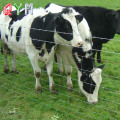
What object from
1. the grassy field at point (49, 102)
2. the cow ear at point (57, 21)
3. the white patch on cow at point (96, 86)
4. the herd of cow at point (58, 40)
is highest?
the cow ear at point (57, 21)

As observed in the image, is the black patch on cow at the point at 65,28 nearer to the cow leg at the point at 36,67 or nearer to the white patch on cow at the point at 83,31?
the white patch on cow at the point at 83,31

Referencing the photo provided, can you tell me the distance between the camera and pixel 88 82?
4082 mm

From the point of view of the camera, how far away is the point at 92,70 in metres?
4.02

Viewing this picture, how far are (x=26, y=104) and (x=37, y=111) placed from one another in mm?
379

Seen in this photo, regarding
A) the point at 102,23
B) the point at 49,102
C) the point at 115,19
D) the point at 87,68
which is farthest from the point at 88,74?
the point at 115,19

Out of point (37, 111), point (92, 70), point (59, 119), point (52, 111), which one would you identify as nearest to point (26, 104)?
point (37, 111)

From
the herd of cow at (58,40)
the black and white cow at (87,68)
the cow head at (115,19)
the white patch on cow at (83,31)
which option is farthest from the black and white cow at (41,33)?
the cow head at (115,19)

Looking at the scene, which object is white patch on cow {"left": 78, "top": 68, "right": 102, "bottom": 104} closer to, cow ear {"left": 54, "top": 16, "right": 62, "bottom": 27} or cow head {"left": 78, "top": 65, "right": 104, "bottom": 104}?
cow head {"left": 78, "top": 65, "right": 104, "bottom": 104}

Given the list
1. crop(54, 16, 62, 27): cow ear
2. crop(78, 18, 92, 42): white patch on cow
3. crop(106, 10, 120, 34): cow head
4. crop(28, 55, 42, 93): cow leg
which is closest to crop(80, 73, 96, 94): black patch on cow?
crop(78, 18, 92, 42): white patch on cow

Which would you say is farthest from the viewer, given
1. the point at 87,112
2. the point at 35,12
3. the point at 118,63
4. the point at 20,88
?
the point at 118,63

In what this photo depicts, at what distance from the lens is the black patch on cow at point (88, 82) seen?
4.02 metres

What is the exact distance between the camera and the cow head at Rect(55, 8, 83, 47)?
351cm

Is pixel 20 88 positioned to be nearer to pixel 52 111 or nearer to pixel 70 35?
pixel 52 111

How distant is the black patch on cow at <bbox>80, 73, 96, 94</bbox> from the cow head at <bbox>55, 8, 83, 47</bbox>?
0.87m
